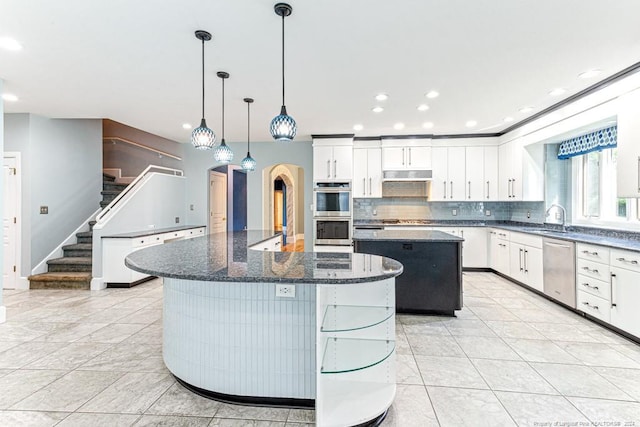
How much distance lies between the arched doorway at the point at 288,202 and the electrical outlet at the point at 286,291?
6295 mm

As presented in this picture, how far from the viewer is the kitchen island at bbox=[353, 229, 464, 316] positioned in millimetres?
3504

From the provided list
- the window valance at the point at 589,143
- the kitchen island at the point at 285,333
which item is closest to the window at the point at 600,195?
the window valance at the point at 589,143

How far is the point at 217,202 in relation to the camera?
300 inches

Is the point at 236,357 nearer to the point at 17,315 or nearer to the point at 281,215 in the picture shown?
the point at 17,315

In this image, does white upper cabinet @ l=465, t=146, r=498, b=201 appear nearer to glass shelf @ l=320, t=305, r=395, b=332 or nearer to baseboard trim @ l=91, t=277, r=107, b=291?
glass shelf @ l=320, t=305, r=395, b=332

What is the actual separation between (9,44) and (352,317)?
3434 millimetres

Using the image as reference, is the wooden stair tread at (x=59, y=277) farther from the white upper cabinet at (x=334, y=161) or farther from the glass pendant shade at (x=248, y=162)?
the white upper cabinet at (x=334, y=161)

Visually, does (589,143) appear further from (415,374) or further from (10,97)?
(10,97)

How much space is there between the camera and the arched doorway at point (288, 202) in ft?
30.2

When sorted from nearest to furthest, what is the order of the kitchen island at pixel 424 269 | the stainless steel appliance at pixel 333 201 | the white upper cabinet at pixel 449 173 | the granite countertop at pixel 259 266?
1. the granite countertop at pixel 259 266
2. the kitchen island at pixel 424 269
3. the stainless steel appliance at pixel 333 201
4. the white upper cabinet at pixel 449 173

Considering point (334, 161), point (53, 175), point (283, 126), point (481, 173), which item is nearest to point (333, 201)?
point (334, 161)

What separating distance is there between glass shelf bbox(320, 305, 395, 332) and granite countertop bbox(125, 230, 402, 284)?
0.84 ft

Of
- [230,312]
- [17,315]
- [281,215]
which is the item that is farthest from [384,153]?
[281,215]

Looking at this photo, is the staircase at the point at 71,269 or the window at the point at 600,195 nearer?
the window at the point at 600,195
